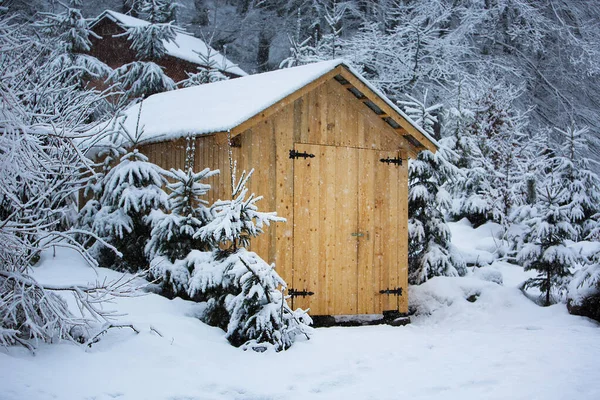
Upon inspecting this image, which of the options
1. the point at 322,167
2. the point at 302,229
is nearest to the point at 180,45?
the point at 322,167

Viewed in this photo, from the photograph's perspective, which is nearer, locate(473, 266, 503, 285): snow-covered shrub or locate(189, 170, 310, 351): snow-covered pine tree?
locate(189, 170, 310, 351): snow-covered pine tree

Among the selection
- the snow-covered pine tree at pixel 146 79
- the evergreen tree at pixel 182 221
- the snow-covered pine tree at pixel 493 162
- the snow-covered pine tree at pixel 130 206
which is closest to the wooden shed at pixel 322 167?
the evergreen tree at pixel 182 221

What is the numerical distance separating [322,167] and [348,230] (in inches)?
42.0

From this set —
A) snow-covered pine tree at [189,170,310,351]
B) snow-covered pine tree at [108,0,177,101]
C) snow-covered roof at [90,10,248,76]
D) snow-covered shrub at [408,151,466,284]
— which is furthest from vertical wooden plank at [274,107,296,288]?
snow-covered roof at [90,10,248,76]

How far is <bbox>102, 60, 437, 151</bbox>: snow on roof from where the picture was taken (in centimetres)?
816

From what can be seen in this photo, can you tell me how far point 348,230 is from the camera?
30.3 feet

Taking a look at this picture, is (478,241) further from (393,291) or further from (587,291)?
(393,291)

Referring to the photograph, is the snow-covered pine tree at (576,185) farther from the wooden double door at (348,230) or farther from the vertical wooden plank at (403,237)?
the wooden double door at (348,230)

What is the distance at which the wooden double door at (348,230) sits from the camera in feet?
29.1

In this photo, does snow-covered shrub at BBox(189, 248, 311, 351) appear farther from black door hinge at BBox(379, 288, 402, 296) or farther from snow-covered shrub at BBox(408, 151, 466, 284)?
snow-covered shrub at BBox(408, 151, 466, 284)

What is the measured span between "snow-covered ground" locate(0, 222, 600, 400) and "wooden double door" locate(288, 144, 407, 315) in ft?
2.04

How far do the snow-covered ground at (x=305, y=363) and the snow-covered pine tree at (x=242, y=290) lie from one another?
0.22m

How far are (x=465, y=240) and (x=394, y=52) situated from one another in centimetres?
606

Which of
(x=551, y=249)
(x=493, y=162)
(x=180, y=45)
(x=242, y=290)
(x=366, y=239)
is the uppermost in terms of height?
(x=180, y=45)
